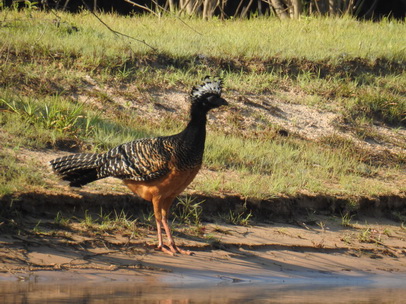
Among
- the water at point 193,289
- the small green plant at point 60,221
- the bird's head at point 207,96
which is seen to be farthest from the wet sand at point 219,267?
the bird's head at point 207,96

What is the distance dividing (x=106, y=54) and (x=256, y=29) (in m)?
3.51

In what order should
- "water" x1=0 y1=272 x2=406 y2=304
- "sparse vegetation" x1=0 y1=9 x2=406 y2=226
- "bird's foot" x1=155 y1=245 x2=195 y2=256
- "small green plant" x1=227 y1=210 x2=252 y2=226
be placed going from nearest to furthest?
"water" x1=0 y1=272 x2=406 y2=304 → "bird's foot" x1=155 y1=245 x2=195 y2=256 → "small green plant" x1=227 y1=210 x2=252 y2=226 → "sparse vegetation" x1=0 y1=9 x2=406 y2=226

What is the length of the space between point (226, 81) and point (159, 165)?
4.87 m

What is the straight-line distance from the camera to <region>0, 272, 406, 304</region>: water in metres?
5.48

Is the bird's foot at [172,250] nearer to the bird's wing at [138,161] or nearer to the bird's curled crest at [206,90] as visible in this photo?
the bird's wing at [138,161]

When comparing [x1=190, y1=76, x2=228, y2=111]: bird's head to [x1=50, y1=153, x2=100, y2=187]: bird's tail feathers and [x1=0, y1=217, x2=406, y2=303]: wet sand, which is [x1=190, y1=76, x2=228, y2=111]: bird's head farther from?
[x1=0, y1=217, x2=406, y2=303]: wet sand

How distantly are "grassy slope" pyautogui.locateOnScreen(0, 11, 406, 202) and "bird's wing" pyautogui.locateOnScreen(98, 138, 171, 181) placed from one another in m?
0.81

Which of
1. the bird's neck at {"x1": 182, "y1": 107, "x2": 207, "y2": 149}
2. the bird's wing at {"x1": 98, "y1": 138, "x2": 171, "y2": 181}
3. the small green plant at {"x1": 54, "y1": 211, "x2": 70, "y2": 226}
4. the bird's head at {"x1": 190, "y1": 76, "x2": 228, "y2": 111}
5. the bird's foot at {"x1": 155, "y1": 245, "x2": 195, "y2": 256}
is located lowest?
the bird's foot at {"x1": 155, "y1": 245, "x2": 195, "y2": 256}

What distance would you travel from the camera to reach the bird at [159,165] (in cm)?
668

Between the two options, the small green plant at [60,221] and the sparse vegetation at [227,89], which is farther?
the sparse vegetation at [227,89]

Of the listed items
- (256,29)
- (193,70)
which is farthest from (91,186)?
(256,29)

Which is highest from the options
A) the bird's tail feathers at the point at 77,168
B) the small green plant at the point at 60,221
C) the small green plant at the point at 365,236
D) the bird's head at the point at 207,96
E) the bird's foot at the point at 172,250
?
the bird's head at the point at 207,96

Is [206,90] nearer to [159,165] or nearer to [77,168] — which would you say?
[159,165]

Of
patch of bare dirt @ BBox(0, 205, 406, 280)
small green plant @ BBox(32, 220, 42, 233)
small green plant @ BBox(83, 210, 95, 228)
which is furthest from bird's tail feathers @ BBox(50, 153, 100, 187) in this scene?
small green plant @ BBox(32, 220, 42, 233)
